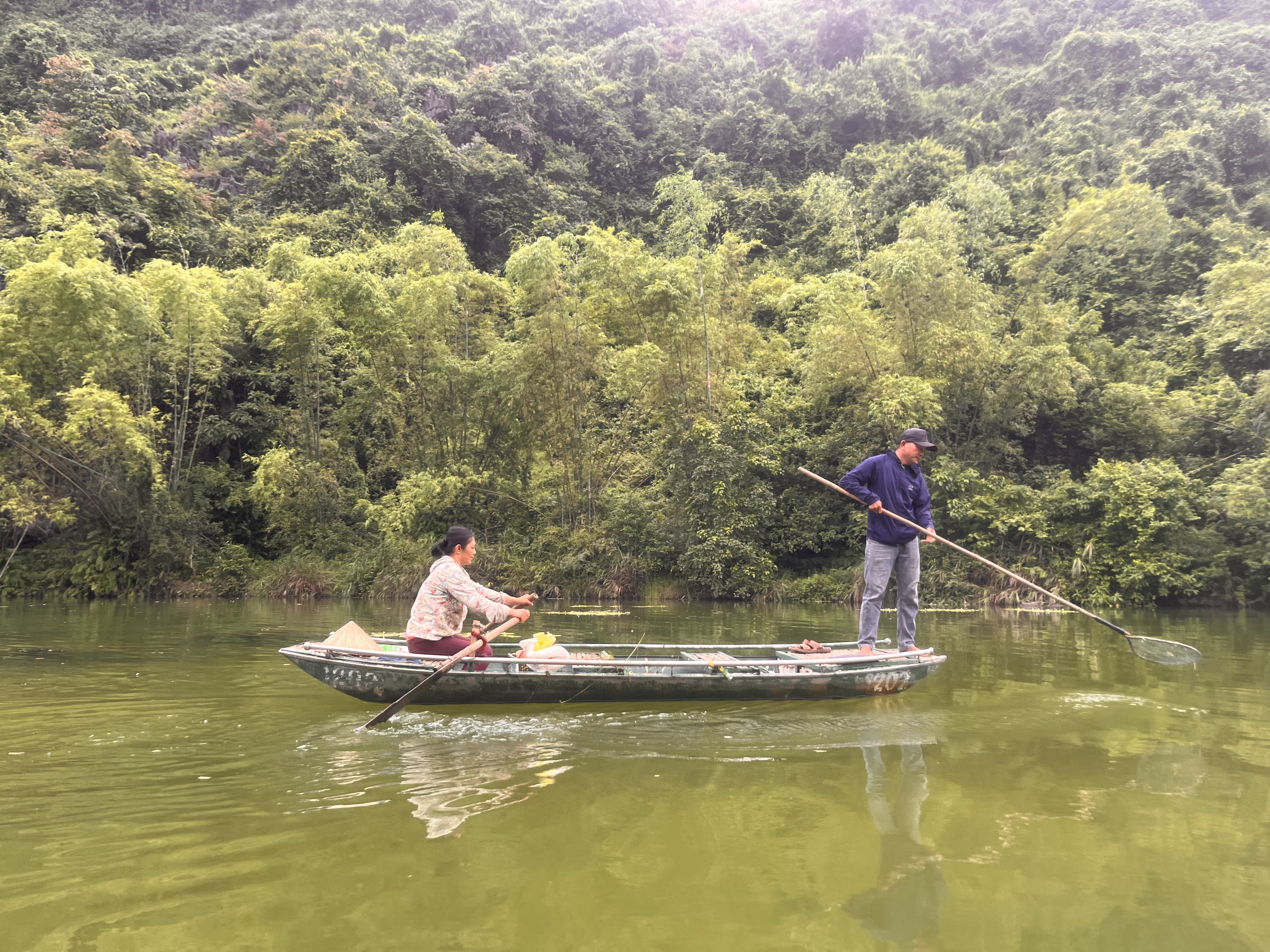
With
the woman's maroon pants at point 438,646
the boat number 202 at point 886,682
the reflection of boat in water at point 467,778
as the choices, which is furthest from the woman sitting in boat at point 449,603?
the boat number 202 at point 886,682

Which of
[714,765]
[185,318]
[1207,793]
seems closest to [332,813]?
[714,765]

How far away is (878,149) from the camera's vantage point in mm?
29828

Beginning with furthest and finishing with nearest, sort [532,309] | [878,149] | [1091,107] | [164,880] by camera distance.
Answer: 1. [878,149]
2. [1091,107]
3. [532,309]
4. [164,880]

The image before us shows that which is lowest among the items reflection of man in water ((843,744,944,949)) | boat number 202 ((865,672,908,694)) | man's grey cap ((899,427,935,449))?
reflection of man in water ((843,744,944,949))

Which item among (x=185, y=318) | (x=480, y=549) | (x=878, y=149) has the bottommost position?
(x=480, y=549)

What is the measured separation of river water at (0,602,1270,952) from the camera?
6.88ft

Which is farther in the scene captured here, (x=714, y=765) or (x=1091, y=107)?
(x=1091, y=107)

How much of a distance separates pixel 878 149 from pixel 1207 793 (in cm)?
3140

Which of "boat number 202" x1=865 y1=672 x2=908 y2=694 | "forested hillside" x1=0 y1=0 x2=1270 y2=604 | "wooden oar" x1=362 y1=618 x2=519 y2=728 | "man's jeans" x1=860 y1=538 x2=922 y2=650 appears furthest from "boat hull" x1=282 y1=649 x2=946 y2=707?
"forested hillside" x1=0 y1=0 x2=1270 y2=604

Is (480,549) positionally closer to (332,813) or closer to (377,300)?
(377,300)

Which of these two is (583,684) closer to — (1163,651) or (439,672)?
(439,672)

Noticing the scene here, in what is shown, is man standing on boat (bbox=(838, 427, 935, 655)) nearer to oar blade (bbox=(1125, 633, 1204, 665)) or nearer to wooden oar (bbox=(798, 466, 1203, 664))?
wooden oar (bbox=(798, 466, 1203, 664))

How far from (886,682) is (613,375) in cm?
1142

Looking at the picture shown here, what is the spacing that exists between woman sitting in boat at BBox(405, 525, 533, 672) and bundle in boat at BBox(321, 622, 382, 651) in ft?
1.62
